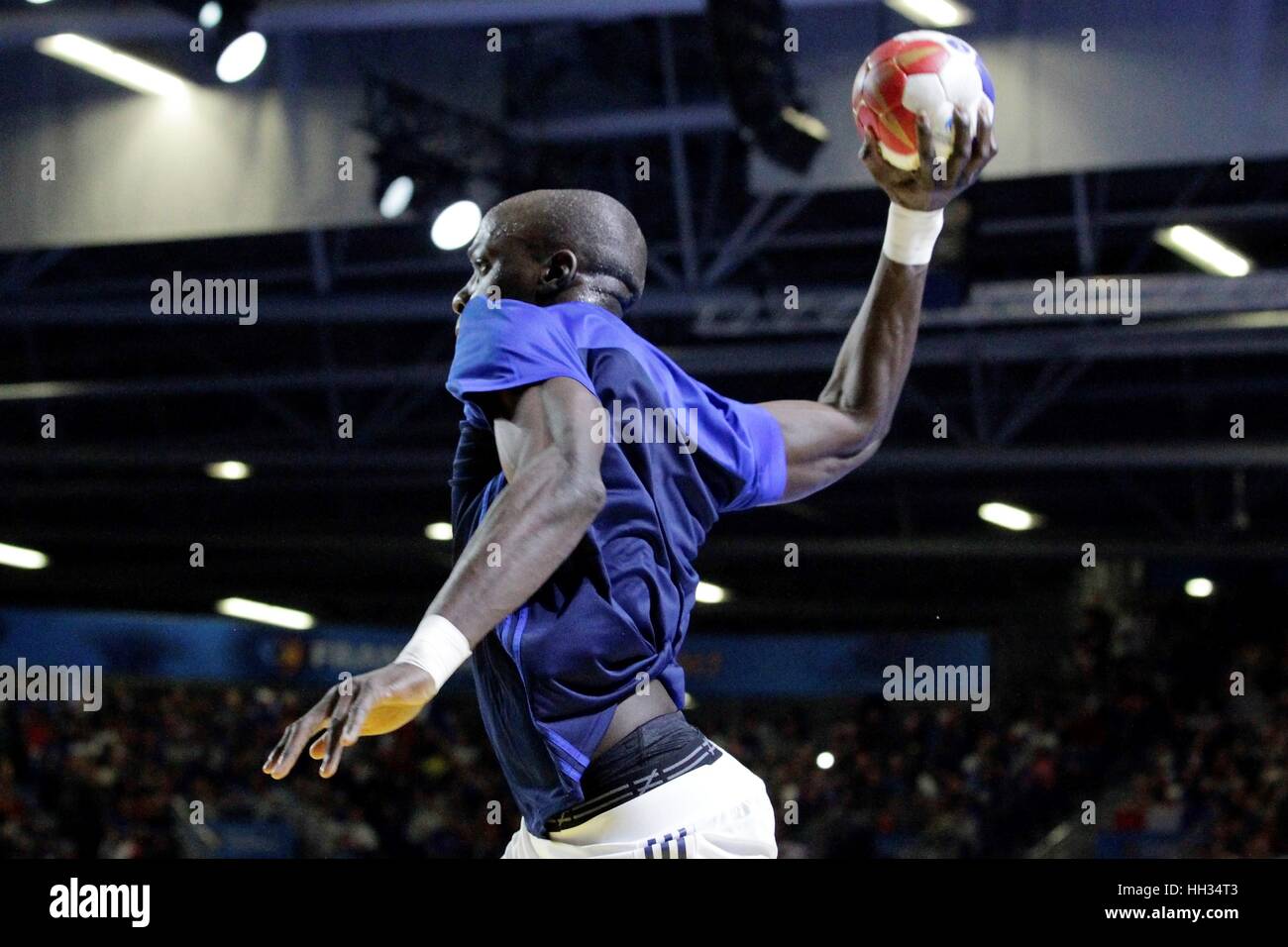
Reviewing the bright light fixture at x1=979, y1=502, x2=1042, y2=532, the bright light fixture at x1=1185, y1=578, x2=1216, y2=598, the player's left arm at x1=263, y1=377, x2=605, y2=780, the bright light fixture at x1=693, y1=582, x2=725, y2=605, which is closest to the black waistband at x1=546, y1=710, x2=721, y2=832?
the player's left arm at x1=263, y1=377, x2=605, y2=780

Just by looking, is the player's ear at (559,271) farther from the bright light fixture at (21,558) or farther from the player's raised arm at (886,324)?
the bright light fixture at (21,558)

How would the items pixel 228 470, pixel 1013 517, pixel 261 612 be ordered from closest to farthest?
1. pixel 228 470
2. pixel 1013 517
3. pixel 261 612

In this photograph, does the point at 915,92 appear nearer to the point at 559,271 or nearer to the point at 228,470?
the point at 559,271

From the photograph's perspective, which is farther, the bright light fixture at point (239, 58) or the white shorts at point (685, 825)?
the bright light fixture at point (239, 58)

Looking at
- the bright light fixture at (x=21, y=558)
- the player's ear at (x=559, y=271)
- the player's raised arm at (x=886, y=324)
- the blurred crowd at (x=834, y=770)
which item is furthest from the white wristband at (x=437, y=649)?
the bright light fixture at (x=21, y=558)

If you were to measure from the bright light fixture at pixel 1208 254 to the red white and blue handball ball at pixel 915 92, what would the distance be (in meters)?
7.55

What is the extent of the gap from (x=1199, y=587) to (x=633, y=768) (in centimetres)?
1257

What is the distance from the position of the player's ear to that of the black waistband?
509mm

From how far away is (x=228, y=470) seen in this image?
12445mm

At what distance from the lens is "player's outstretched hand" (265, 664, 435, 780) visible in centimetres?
142

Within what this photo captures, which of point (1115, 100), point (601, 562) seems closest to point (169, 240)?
point (1115, 100)

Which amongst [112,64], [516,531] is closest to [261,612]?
[112,64]

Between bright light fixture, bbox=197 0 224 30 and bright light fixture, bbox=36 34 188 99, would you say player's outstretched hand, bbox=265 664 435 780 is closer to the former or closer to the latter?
bright light fixture, bbox=197 0 224 30

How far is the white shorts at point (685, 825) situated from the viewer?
1821 millimetres
